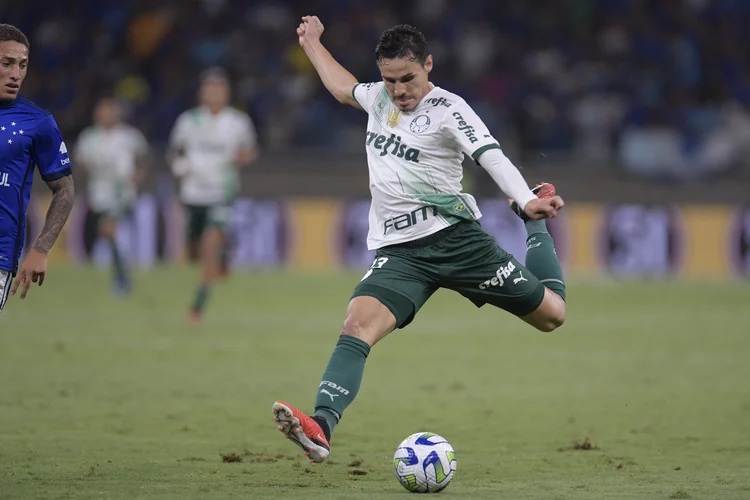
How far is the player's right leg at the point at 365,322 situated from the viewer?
6.01m

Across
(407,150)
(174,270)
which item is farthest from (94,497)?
(174,270)

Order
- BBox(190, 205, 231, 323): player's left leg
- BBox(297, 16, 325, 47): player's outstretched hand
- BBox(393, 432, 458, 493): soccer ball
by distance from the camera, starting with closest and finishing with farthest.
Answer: BBox(393, 432, 458, 493): soccer ball
BBox(297, 16, 325, 47): player's outstretched hand
BBox(190, 205, 231, 323): player's left leg

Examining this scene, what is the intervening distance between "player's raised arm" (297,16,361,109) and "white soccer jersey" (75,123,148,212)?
1182 centimetres

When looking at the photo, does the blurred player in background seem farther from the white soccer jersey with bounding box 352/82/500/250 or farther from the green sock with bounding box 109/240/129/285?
the green sock with bounding box 109/240/129/285

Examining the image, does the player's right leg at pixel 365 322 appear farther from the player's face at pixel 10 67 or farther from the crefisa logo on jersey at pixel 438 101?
the player's face at pixel 10 67

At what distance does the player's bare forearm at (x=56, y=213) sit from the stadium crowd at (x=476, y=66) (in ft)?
53.4

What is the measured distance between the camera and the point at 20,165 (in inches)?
248

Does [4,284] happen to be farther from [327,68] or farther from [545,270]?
[545,270]

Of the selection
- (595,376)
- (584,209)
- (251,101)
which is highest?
(251,101)

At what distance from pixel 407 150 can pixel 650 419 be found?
10.8 feet

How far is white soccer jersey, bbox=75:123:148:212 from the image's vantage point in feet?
61.6

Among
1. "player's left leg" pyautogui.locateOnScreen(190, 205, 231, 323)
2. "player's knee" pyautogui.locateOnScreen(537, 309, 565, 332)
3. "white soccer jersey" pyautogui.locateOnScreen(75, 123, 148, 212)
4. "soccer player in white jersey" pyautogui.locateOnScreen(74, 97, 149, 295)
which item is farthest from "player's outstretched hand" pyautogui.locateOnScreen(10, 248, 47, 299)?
"white soccer jersey" pyautogui.locateOnScreen(75, 123, 148, 212)

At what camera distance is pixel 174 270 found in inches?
→ 829

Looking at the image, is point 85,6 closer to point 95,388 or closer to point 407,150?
point 95,388
